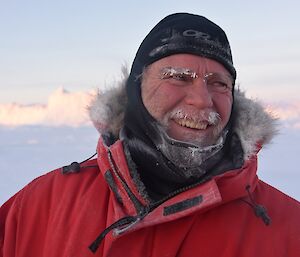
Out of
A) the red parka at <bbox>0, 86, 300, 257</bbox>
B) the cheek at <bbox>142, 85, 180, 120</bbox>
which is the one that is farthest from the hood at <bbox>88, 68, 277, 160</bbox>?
the cheek at <bbox>142, 85, 180, 120</bbox>

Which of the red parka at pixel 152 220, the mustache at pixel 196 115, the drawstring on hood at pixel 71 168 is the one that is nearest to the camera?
the red parka at pixel 152 220

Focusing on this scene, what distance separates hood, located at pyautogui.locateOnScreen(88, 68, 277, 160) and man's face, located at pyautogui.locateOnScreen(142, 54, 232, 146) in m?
0.10

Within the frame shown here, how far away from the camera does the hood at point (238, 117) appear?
7.25 ft

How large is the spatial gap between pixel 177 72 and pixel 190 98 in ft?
0.40

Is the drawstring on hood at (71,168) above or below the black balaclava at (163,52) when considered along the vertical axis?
below

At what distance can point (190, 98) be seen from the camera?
2.13 meters

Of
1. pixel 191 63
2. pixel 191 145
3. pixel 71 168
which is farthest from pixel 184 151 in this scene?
pixel 71 168

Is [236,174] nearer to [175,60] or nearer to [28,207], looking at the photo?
[175,60]

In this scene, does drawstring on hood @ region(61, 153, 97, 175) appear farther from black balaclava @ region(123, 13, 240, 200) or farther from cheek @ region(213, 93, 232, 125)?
cheek @ region(213, 93, 232, 125)

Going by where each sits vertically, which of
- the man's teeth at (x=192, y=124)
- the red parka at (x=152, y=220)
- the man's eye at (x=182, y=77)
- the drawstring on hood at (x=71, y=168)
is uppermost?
the man's eye at (x=182, y=77)

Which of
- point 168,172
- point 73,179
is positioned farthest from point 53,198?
point 168,172

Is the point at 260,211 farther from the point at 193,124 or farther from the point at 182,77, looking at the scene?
the point at 182,77

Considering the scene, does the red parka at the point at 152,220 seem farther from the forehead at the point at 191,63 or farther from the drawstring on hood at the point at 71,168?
the forehead at the point at 191,63

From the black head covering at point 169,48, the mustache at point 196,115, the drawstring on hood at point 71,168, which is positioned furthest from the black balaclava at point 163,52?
the drawstring on hood at point 71,168
